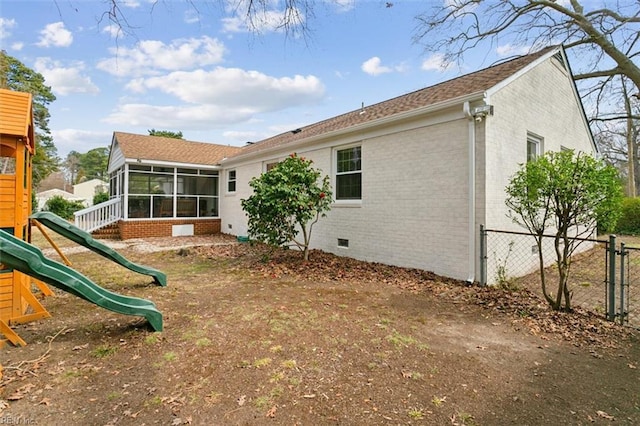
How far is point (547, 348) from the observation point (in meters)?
3.52

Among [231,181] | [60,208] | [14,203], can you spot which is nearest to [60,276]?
[14,203]

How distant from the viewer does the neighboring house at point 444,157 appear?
5965mm

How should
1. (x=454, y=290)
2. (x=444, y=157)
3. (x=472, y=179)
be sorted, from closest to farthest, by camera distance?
(x=454, y=290), (x=472, y=179), (x=444, y=157)

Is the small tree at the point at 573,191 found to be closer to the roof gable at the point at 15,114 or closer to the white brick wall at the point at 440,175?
the white brick wall at the point at 440,175

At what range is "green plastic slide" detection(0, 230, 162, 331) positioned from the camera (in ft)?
9.67

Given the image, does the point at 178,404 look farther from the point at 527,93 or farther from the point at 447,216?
the point at 527,93

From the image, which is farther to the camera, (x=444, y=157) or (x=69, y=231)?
(x=444, y=157)

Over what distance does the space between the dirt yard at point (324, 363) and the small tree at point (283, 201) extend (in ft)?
7.75

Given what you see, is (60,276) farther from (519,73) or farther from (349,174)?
(519,73)

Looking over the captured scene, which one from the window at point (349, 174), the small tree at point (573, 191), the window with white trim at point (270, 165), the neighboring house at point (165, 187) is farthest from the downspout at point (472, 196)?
the neighboring house at point (165, 187)

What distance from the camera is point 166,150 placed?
1449cm

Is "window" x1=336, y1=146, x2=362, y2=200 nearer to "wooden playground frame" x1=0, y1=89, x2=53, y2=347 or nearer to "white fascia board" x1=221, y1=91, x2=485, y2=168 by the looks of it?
"white fascia board" x1=221, y1=91, x2=485, y2=168

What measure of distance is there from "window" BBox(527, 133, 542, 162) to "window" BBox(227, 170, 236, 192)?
11.2m

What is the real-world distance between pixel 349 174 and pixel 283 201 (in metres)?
2.25
